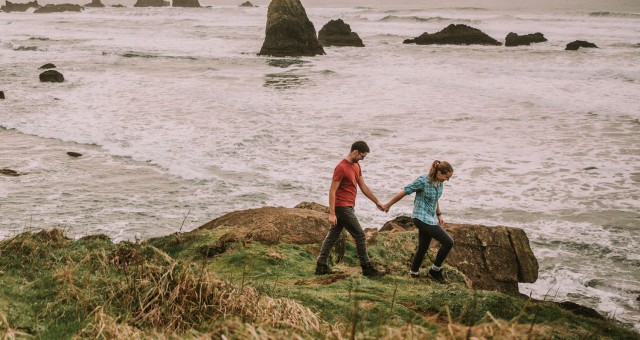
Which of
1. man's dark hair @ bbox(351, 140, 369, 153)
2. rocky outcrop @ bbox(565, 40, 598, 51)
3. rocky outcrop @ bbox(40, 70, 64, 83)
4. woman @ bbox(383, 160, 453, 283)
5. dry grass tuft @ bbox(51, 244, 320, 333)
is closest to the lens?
dry grass tuft @ bbox(51, 244, 320, 333)

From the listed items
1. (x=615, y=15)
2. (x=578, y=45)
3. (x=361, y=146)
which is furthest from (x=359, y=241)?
(x=615, y=15)

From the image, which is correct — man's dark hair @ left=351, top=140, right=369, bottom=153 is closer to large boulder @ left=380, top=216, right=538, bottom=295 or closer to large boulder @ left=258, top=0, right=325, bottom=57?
large boulder @ left=380, top=216, right=538, bottom=295

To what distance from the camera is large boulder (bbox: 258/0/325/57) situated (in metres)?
42.2

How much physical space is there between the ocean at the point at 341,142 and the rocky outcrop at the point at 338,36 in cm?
774

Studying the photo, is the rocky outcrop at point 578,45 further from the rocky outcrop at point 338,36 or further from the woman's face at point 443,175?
the woman's face at point 443,175

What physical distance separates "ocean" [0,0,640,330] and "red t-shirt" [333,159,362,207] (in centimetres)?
318

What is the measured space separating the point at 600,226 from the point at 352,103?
1364cm

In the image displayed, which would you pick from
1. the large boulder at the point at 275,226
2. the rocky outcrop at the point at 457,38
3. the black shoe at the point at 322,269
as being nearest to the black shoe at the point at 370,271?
the black shoe at the point at 322,269

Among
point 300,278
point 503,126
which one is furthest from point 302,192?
point 503,126

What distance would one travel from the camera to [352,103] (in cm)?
2467

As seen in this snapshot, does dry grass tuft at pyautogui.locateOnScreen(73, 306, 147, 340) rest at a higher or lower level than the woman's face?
lower

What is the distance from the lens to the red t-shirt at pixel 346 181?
8078mm

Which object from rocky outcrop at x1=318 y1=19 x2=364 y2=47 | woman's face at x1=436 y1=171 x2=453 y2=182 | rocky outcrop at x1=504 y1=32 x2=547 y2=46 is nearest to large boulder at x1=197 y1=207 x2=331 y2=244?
woman's face at x1=436 y1=171 x2=453 y2=182

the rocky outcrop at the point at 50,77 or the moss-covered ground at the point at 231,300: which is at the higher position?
the moss-covered ground at the point at 231,300
